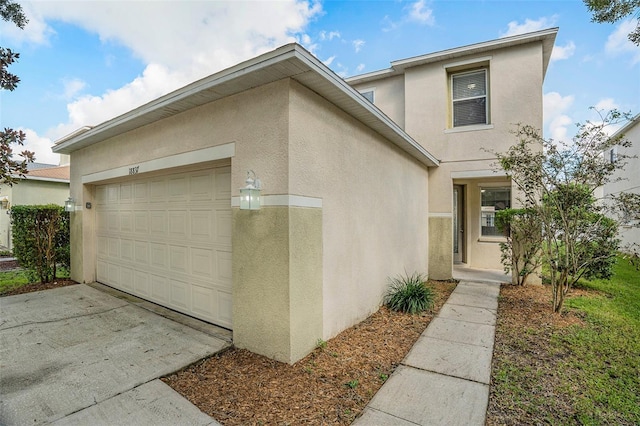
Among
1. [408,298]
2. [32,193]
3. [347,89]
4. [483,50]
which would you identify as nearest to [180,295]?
[408,298]

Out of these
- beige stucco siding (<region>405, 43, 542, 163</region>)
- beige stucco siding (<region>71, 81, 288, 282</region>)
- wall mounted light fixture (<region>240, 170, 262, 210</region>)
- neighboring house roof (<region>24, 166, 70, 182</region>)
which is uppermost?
beige stucco siding (<region>405, 43, 542, 163</region>)

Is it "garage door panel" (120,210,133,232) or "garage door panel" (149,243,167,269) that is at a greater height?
"garage door panel" (120,210,133,232)

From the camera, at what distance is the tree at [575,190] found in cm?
502

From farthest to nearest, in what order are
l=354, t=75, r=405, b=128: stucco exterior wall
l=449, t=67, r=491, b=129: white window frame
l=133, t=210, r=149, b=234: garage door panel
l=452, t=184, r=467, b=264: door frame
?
l=452, t=184, r=467, b=264: door frame → l=354, t=75, r=405, b=128: stucco exterior wall → l=449, t=67, r=491, b=129: white window frame → l=133, t=210, r=149, b=234: garage door panel

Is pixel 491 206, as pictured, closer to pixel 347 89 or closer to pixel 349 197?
pixel 349 197

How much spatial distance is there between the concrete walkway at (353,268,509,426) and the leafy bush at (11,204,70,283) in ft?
29.0

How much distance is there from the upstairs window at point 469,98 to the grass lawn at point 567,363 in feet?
16.8

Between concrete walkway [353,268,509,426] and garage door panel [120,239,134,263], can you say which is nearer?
concrete walkway [353,268,509,426]

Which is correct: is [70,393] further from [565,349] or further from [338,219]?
[565,349]

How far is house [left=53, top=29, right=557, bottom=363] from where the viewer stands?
358cm

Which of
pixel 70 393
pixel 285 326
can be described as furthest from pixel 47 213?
pixel 285 326

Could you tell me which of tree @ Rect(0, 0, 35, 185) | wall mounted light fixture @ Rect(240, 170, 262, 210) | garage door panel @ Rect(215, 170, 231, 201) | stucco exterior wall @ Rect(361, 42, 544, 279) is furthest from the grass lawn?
tree @ Rect(0, 0, 35, 185)

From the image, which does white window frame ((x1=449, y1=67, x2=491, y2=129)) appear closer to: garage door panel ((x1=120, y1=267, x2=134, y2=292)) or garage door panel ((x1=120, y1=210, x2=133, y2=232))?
garage door panel ((x1=120, y1=210, x2=133, y2=232))

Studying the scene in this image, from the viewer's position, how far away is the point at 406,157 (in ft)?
23.2
